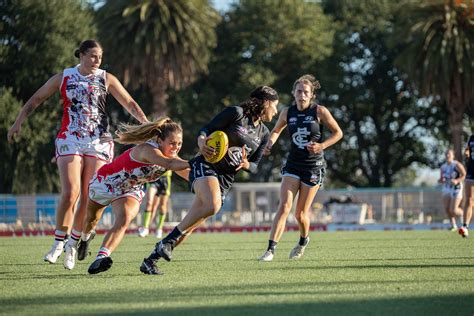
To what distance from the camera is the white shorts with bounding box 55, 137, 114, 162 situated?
10.4m

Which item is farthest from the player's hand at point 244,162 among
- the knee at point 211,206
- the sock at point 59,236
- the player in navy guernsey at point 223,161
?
the sock at point 59,236

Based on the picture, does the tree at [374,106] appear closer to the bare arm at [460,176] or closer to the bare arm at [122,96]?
the bare arm at [460,176]

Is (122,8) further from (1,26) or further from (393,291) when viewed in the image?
(393,291)

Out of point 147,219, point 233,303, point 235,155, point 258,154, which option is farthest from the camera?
point 147,219

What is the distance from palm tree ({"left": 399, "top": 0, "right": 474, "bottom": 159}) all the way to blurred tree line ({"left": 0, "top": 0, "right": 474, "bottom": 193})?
0.06 meters

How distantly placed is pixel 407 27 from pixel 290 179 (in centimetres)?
3322

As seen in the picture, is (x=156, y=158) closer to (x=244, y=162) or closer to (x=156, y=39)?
(x=244, y=162)

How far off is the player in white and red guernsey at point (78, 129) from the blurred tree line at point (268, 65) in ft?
103

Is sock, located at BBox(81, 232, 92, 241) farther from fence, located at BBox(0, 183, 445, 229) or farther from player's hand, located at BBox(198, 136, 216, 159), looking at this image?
fence, located at BBox(0, 183, 445, 229)

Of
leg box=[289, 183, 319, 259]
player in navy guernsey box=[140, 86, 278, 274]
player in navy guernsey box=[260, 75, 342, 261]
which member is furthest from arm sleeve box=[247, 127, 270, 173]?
leg box=[289, 183, 319, 259]

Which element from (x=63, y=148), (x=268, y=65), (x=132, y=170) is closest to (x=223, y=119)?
(x=132, y=170)

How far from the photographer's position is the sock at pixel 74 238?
34.0ft

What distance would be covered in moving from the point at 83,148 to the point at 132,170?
38.5 inches

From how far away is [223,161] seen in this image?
993 cm
